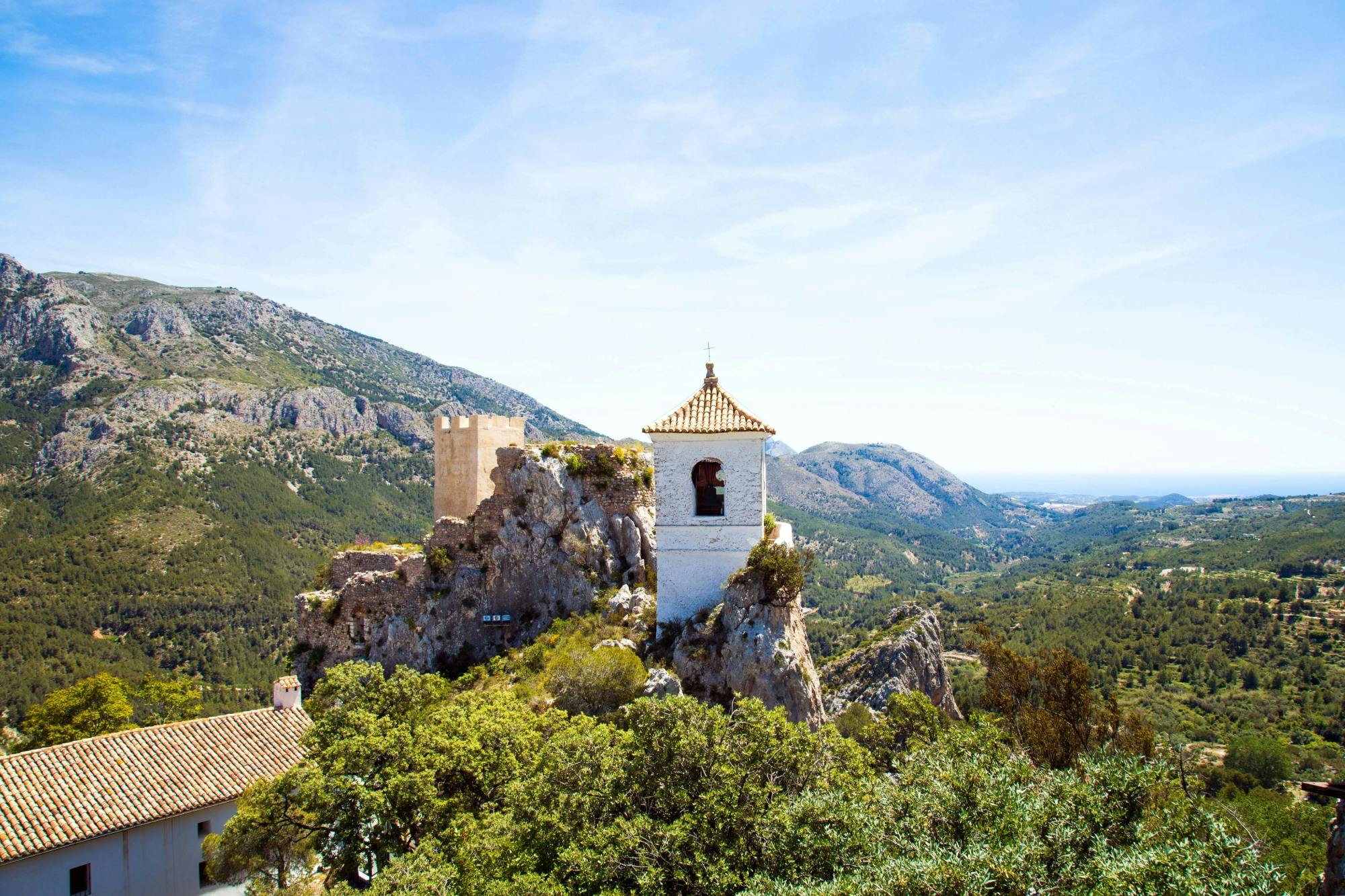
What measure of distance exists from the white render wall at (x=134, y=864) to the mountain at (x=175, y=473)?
2509 inches

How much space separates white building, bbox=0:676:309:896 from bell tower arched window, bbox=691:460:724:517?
13595 millimetres

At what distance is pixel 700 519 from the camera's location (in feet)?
67.6

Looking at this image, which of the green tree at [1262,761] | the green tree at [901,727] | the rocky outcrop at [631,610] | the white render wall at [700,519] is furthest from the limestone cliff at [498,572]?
the green tree at [1262,761]

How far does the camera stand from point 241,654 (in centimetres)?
8444

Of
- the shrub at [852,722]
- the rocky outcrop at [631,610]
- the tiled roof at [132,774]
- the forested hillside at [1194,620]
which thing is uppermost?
the rocky outcrop at [631,610]

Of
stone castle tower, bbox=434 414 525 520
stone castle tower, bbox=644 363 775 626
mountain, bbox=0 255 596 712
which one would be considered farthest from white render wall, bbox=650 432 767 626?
mountain, bbox=0 255 596 712

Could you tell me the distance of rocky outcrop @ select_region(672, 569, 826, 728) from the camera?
Answer: 58.5 feet

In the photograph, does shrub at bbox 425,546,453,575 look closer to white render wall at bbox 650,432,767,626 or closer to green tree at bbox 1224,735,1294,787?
white render wall at bbox 650,432,767,626

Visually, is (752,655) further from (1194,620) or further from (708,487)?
(1194,620)

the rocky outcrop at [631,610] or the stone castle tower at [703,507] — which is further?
the rocky outcrop at [631,610]

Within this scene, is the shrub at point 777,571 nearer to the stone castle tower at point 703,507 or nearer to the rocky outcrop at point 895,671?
the stone castle tower at point 703,507

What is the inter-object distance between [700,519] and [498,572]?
30.3 ft

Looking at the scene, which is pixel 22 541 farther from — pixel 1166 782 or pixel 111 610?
pixel 1166 782

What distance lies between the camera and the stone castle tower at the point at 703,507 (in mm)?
20422
